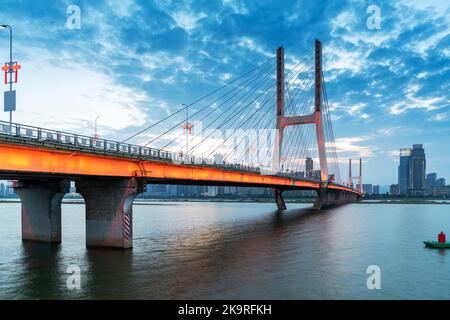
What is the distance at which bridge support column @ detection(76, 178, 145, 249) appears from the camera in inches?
1447

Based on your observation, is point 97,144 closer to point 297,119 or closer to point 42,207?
point 42,207

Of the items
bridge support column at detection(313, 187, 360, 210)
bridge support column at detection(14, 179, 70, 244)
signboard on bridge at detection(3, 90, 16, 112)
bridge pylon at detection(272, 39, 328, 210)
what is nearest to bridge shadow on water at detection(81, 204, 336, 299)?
bridge support column at detection(14, 179, 70, 244)

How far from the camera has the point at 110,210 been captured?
37156 millimetres

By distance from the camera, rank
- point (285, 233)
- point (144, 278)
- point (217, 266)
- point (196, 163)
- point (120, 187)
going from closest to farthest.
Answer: point (144, 278) < point (217, 266) < point (120, 187) < point (196, 163) < point (285, 233)

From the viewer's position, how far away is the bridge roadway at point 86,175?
27203 mm

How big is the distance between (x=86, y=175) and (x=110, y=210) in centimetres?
609

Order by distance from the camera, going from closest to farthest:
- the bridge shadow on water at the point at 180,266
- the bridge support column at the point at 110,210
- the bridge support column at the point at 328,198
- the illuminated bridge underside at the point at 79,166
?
the bridge shadow on water at the point at 180,266, the illuminated bridge underside at the point at 79,166, the bridge support column at the point at 110,210, the bridge support column at the point at 328,198

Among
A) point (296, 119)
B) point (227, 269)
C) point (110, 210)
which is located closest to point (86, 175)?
point (110, 210)

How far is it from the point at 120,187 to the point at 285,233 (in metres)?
27.0

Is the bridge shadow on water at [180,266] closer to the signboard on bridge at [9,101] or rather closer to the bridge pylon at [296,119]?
the signboard on bridge at [9,101]

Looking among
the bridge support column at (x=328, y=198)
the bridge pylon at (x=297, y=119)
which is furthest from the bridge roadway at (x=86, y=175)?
the bridge support column at (x=328, y=198)
